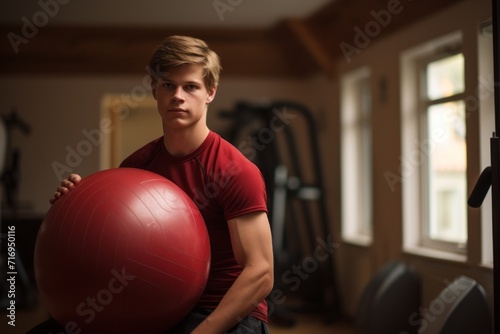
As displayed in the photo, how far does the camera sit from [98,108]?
633cm

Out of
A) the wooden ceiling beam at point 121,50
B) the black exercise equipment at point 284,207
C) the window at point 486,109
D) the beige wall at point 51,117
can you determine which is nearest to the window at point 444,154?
the window at point 486,109

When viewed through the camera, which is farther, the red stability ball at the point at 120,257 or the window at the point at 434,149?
the window at the point at 434,149

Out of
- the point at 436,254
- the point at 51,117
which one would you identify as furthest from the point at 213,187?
the point at 51,117

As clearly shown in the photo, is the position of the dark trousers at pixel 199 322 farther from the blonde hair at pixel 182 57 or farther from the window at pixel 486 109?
the window at pixel 486 109

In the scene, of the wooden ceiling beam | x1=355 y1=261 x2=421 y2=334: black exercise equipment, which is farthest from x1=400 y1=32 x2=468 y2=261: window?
the wooden ceiling beam

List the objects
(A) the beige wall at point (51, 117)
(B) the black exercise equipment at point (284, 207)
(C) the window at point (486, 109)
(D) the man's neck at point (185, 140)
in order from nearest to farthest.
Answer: (D) the man's neck at point (185, 140) < (C) the window at point (486, 109) < (B) the black exercise equipment at point (284, 207) < (A) the beige wall at point (51, 117)

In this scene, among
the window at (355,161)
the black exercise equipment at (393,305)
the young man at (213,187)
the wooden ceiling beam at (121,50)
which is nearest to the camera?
the young man at (213,187)

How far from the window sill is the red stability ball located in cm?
246

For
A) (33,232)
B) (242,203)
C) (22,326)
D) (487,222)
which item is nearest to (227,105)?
(33,232)

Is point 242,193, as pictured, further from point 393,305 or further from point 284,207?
point 284,207

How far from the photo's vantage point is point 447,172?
418cm

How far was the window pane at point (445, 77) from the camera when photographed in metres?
3.97

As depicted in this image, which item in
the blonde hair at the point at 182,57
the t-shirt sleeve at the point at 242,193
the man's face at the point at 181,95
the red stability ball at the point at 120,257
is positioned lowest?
the red stability ball at the point at 120,257

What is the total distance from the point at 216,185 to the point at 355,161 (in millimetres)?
4032
